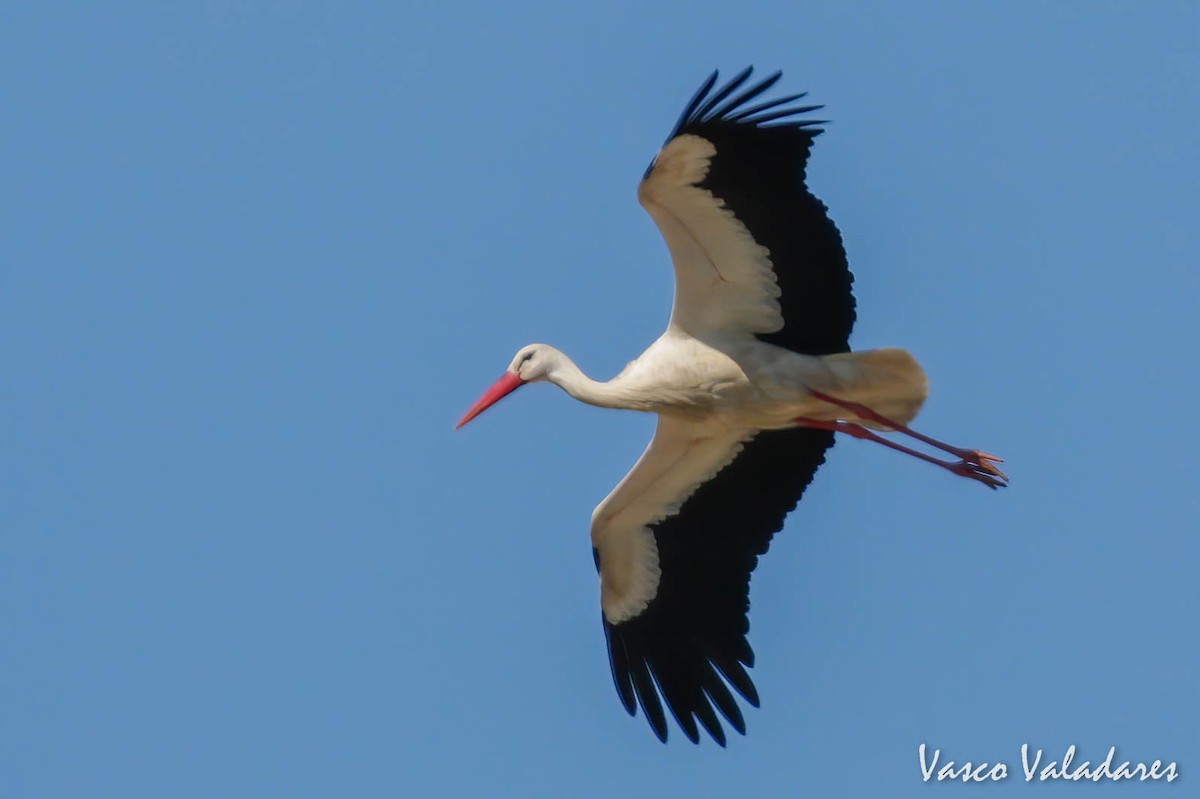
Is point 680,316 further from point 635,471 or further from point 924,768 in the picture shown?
point 924,768

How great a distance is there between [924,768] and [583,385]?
2496mm

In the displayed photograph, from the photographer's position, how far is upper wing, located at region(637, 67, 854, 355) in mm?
9633

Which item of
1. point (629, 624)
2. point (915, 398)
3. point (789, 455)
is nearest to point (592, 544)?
point (629, 624)

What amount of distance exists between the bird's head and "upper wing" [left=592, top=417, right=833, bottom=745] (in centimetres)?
66

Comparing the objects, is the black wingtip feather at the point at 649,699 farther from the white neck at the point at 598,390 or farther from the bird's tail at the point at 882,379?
the bird's tail at the point at 882,379

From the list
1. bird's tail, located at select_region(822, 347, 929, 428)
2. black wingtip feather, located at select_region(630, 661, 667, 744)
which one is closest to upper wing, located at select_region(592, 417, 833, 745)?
black wingtip feather, located at select_region(630, 661, 667, 744)

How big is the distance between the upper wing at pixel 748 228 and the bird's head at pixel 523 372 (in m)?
0.75

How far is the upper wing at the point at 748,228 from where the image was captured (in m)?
9.63

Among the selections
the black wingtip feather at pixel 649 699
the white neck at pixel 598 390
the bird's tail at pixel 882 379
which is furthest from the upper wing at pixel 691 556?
the bird's tail at pixel 882 379

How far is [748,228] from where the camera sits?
392 inches

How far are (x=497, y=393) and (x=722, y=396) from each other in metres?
1.32

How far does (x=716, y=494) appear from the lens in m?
11.0

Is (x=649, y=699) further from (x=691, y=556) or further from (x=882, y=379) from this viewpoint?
(x=882, y=379)

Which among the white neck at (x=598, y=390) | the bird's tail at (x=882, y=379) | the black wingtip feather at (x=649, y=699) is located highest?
the white neck at (x=598, y=390)
